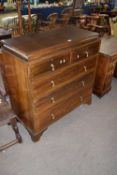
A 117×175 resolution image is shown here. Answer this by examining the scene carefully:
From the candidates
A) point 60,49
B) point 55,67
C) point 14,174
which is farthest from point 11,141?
point 60,49

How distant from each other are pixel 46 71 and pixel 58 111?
576 millimetres

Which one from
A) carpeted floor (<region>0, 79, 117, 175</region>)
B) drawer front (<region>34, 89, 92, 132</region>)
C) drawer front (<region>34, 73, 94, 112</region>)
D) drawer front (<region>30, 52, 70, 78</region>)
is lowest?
carpeted floor (<region>0, 79, 117, 175</region>)

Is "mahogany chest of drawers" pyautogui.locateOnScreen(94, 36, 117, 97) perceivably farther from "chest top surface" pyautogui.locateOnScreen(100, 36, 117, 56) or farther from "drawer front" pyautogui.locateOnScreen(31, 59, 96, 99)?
"drawer front" pyautogui.locateOnScreen(31, 59, 96, 99)

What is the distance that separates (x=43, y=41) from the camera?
4.84 feet

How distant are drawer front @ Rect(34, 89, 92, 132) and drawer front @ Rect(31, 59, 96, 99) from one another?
249 millimetres

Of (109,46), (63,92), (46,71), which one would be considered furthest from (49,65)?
(109,46)

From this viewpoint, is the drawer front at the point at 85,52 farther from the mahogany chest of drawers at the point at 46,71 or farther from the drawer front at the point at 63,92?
the drawer front at the point at 63,92

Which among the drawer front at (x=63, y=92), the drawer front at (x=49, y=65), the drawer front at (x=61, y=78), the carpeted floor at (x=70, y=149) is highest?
the drawer front at (x=49, y=65)

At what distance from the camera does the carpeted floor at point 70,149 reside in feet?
5.06

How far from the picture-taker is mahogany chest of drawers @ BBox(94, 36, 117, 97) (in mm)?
2131

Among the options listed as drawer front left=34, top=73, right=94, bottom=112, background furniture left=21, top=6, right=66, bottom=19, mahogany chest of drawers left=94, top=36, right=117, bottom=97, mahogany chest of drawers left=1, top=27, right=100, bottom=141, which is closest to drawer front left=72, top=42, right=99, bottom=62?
mahogany chest of drawers left=1, top=27, right=100, bottom=141

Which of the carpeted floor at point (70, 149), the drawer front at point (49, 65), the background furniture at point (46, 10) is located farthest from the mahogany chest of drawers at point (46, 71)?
the background furniture at point (46, 10)

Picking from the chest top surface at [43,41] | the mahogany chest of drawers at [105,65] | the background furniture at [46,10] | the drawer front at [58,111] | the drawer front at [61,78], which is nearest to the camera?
the chest top surface at [43,41]

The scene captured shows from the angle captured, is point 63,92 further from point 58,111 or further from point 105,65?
point 105,65
